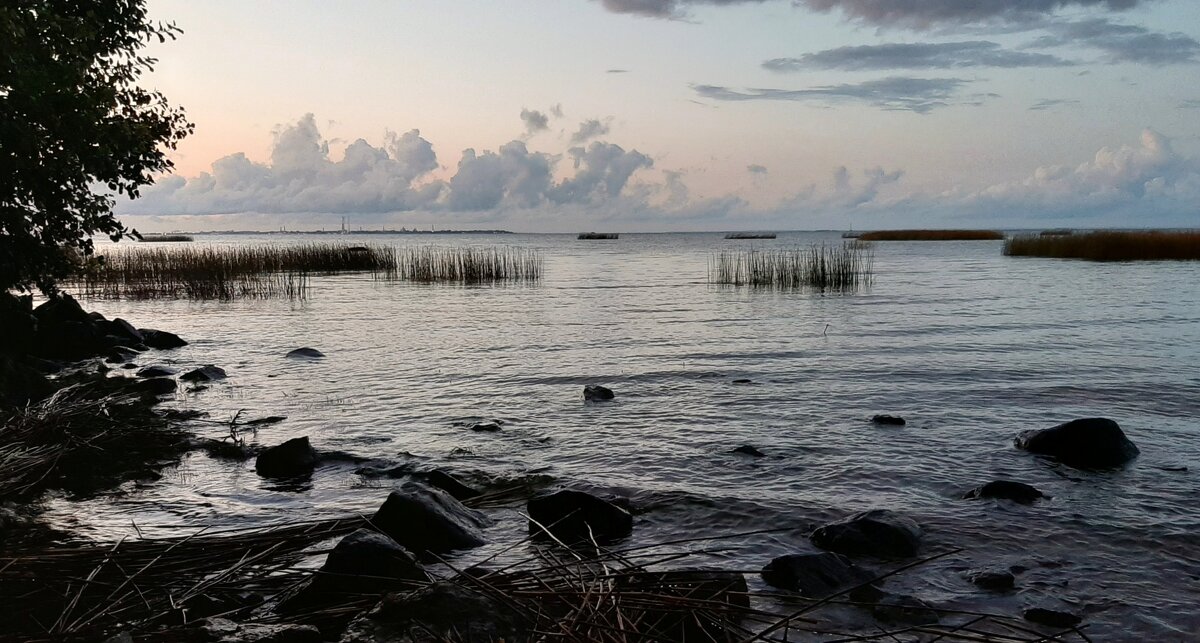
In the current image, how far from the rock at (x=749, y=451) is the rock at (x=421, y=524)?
351cm

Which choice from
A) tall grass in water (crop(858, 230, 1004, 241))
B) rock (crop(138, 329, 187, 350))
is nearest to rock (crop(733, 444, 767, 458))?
rock (crop(138, 329, 187, 350))

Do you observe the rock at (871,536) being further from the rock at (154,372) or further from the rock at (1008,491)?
the rock at (154,372)

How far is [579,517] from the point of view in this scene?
5.97 m

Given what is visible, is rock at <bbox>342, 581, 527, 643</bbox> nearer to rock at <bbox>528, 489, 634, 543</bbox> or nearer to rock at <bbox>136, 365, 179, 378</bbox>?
rock at <bbox>528, 489, 634, 543</bbox>

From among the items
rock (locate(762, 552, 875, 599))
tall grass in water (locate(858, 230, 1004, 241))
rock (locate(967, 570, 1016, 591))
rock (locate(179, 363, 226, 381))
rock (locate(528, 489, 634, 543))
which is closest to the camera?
rock (locate(762, 552, 875, 599))

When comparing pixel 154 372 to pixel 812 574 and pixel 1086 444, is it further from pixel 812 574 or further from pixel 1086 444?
pixel 1086 444

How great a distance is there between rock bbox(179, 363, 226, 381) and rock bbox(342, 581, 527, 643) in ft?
37.1

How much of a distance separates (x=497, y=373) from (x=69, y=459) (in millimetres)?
6921

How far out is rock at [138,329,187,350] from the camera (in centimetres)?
1798

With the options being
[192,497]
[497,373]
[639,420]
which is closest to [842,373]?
[639,420]

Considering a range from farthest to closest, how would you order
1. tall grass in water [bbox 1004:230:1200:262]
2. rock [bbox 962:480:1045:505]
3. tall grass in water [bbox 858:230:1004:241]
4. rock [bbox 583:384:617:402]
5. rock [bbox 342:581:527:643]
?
tall grass in water [bbox 858:230:1004:241], tall grass in water [bbox 1004:230:1200:262], rock [bbox 583:384:617:402], rock [bbox 962:480:1045:505], rock [bbox 342:581:527:643]

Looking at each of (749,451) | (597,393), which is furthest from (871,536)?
(597,393)

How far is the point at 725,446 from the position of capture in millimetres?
8828

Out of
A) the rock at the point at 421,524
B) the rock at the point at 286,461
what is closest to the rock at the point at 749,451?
the rock at the point at 421,524
